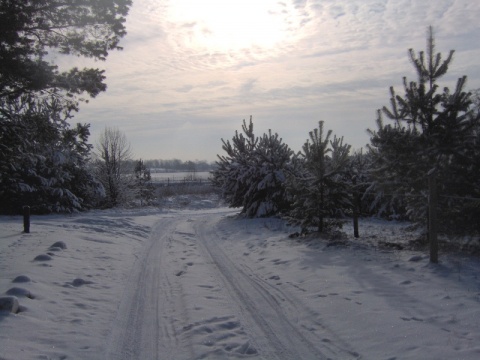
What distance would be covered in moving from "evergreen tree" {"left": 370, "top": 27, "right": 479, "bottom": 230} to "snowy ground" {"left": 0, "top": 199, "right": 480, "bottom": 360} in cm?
150

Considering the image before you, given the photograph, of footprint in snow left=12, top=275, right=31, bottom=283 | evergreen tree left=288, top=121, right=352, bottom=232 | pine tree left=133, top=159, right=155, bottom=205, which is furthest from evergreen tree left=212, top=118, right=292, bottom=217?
pine tree left=133, top=159, right=155, bottom=205

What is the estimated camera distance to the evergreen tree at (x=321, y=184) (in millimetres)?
12211

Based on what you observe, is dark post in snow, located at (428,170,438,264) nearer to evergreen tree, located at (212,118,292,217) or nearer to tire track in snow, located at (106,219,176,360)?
tire track in snow, located at (106,219,176,360)

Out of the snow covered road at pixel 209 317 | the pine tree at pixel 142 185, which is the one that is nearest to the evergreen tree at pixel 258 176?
the snow covered road at pixel 209 317

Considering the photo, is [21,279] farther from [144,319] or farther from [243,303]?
[243,303]

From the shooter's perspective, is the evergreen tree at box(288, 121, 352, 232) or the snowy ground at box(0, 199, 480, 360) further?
the evergreen tree at box(288, 121, 352, 232)

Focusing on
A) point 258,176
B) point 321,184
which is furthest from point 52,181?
point 321,184

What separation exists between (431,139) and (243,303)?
16.6ft

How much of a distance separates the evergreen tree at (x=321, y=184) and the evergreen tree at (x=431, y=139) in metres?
2.83

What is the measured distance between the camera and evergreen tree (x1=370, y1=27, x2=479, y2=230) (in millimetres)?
8422

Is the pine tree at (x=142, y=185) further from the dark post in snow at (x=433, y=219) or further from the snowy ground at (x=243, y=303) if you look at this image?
the dark post in snow at (x=433, y=219)

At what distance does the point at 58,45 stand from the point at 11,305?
6715 millimetres

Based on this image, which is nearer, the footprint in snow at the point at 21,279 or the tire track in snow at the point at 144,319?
the tire track in snow at the point at 144,319

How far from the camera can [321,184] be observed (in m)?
12.3
